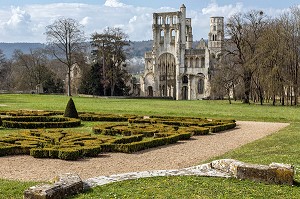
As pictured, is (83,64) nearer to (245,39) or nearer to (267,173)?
(245,39)

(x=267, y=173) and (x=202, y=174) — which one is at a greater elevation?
(x=267, y=173)

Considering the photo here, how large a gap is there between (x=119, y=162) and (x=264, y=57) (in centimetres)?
4013

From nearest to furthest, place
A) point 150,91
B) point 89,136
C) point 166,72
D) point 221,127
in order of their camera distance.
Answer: point 89,136
point 221,127
point 166,72
point 150,91

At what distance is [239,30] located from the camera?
59656mm

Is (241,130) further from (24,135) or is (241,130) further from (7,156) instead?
(7,156)

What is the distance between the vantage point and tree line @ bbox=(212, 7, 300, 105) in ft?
166

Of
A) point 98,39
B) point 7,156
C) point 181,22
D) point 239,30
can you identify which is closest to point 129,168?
point 7,156

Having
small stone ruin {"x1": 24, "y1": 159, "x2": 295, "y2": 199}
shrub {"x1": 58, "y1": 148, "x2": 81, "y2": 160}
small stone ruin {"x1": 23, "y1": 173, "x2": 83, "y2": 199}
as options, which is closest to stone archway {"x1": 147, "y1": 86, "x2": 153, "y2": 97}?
shrub {"x1": 58, "y1": 148, "x2": 81, "y2": 160}

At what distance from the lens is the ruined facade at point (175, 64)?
299 feet

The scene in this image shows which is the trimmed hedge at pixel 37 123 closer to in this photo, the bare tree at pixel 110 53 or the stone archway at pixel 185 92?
the bare tree at pixel 110 53

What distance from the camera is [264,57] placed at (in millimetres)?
51531

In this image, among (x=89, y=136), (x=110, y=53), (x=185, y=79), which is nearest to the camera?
(x=89, y=136)

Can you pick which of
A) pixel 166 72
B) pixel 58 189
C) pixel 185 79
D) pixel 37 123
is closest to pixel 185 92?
pixel 185 79

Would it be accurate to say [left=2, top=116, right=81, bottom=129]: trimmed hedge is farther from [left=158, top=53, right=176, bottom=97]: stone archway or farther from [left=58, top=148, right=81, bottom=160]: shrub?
[left=158, top=53, right=176, bottom=97]: stone archway
